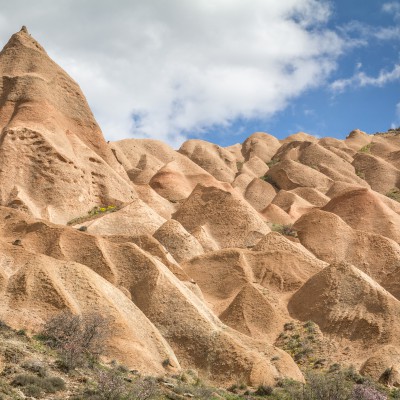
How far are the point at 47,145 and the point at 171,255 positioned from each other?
43.7ft

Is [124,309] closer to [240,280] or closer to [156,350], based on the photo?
[156,350]

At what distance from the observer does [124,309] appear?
80.6 ft

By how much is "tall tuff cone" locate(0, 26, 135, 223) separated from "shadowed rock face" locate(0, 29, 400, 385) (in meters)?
0.10

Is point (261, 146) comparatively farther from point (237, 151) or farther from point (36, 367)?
point (36, 367)

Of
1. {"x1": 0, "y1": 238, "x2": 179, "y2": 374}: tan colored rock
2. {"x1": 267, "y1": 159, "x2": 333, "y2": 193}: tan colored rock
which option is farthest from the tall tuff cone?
{"x1": 267, "y1": 159, "x2": 333, "y2": 193}: tan colored rock

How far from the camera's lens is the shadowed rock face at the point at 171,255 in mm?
23703

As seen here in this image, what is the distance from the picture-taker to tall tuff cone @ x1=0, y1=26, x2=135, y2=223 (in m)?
41.9

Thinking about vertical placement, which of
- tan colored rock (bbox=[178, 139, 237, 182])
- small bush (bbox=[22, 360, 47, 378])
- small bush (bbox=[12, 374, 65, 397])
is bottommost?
small bush (bbox=[12, 374, 65, 397])

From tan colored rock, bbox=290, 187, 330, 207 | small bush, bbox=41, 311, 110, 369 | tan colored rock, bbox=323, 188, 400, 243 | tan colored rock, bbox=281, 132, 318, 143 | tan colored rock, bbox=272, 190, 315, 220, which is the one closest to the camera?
small bush, bbox=41, 311, 110, 369

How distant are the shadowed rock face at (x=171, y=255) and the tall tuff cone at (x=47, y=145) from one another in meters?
0.10

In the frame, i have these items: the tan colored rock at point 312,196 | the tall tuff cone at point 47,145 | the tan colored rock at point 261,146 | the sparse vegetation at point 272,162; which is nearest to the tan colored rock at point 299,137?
the tan colored rock at point 261,146

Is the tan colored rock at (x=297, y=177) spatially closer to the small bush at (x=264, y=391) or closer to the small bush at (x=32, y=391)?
the small bush at (x=264, y=391)

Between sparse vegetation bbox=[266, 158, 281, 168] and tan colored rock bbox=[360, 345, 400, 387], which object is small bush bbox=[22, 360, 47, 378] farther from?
sparse vegetation bbox=[266, 158, 281, 168]

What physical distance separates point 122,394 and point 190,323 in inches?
447
